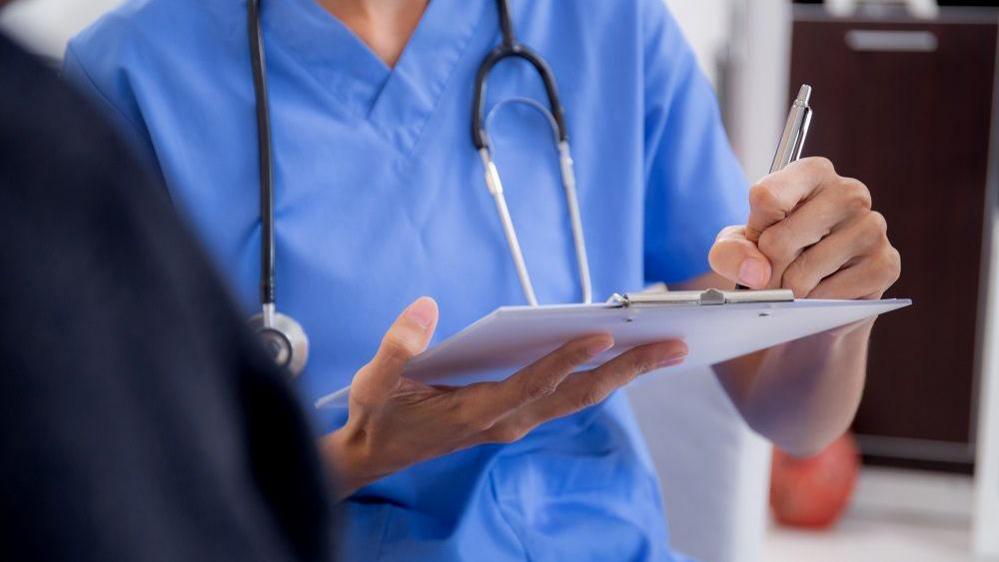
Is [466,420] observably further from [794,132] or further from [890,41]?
[890,41]

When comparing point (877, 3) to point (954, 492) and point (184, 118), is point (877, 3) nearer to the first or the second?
point (954, 492)

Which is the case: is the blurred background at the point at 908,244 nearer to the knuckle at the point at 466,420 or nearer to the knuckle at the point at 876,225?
the knuckle at the point at 876,225

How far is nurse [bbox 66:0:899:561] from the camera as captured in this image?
82cm

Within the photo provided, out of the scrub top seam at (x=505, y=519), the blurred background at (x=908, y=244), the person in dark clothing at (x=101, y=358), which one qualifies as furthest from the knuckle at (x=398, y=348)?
the blurred background at (x=908, y=244)

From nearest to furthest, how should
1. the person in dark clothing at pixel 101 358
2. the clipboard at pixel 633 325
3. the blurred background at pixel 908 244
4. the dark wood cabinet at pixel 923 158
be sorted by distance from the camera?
the person in dark clothing at pixel 101 358 → the clipboard at pixel 633 325 → the blurred background at pixel 908 244 → the dark wood cabinet at pixel 923 158

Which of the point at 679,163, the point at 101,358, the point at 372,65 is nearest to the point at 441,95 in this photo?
the point at 372,65

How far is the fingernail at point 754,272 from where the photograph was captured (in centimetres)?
80

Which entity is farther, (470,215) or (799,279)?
(470,215)

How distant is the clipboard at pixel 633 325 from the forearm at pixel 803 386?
0.47 ft

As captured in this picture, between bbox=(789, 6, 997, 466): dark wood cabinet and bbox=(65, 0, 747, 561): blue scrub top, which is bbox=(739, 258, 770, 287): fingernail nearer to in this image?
bbox=(65, 0, 747, 561): blue scrub top

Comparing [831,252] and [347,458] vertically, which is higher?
[831,252]

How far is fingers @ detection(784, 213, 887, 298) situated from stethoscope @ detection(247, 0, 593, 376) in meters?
0.17

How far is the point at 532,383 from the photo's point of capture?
0.75m

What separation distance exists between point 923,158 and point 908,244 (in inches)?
7.3
